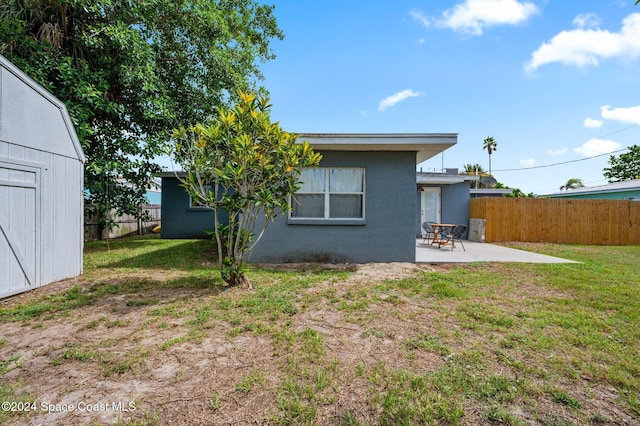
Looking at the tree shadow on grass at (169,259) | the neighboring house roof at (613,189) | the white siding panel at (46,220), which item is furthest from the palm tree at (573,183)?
the white siding panel at (46,220)

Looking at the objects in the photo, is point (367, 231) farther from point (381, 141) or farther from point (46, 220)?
point (46, 220)

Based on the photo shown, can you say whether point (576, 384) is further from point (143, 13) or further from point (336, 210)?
point (143, 13)

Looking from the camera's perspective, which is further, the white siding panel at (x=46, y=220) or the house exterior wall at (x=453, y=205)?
the house exterior wall at (x=453, y=205)

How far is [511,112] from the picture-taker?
1298 cm

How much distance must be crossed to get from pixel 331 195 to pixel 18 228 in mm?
5776

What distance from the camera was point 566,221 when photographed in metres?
11.6

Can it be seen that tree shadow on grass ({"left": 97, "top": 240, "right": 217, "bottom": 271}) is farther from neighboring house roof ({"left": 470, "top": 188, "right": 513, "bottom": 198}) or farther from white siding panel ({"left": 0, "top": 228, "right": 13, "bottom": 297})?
neighboring house roof ({"left": 470, "top": 188, "right": 513, "bottom": 198})

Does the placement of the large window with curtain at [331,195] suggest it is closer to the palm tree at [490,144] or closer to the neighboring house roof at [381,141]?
the neighboring house roof at [381,141]

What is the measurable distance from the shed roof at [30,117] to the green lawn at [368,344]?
2.52 m

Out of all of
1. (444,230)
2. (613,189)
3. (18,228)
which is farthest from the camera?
(613,189)

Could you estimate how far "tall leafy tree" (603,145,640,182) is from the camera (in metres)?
31.0

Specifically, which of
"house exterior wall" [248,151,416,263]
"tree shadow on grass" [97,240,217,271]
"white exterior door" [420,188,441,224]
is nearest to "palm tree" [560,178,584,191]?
"white exterior door" [420,188,441,224]

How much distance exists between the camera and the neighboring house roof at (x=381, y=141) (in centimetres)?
621

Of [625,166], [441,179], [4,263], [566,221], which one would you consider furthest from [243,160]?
[625,166]
